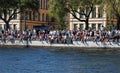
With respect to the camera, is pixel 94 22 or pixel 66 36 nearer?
pixel 66 36

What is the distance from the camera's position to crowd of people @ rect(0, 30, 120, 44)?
7319 cm

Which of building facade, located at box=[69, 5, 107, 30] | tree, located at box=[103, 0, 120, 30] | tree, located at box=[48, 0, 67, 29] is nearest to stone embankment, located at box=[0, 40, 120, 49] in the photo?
tree, located at box=[103, 0, 120, 30]

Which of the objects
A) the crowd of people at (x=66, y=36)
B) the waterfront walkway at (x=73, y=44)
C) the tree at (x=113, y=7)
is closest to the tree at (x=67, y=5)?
the tree at (x=113, y=7)

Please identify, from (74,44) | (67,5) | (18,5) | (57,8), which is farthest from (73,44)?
(18,5)

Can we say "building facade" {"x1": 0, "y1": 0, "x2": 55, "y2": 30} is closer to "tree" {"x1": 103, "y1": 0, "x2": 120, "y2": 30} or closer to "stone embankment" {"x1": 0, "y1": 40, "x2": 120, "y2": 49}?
"stone embankment" {"x1": 0, "y1": 40, "x2": 120, "y2": 49}

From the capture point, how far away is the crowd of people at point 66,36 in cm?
7319

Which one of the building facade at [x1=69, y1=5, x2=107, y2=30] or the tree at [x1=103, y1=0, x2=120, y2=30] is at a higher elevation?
the tree at [x1=103, y1=0, x2=120, y2=30]

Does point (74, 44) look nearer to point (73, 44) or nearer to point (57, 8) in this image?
point (73, 44)

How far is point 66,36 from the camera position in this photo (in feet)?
249

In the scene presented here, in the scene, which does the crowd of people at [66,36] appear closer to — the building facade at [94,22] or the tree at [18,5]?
the tree at [18,5]

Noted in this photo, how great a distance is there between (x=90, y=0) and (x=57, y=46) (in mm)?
20332

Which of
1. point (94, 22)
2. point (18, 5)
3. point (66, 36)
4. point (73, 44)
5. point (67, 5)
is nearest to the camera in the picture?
point (66, 36)

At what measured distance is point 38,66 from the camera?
46.2 m

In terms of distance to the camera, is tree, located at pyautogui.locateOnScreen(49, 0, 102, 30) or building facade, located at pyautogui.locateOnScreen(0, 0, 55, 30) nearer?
tree, located at pyautogui.locateOnScreen(49, 0, 102, 30)
